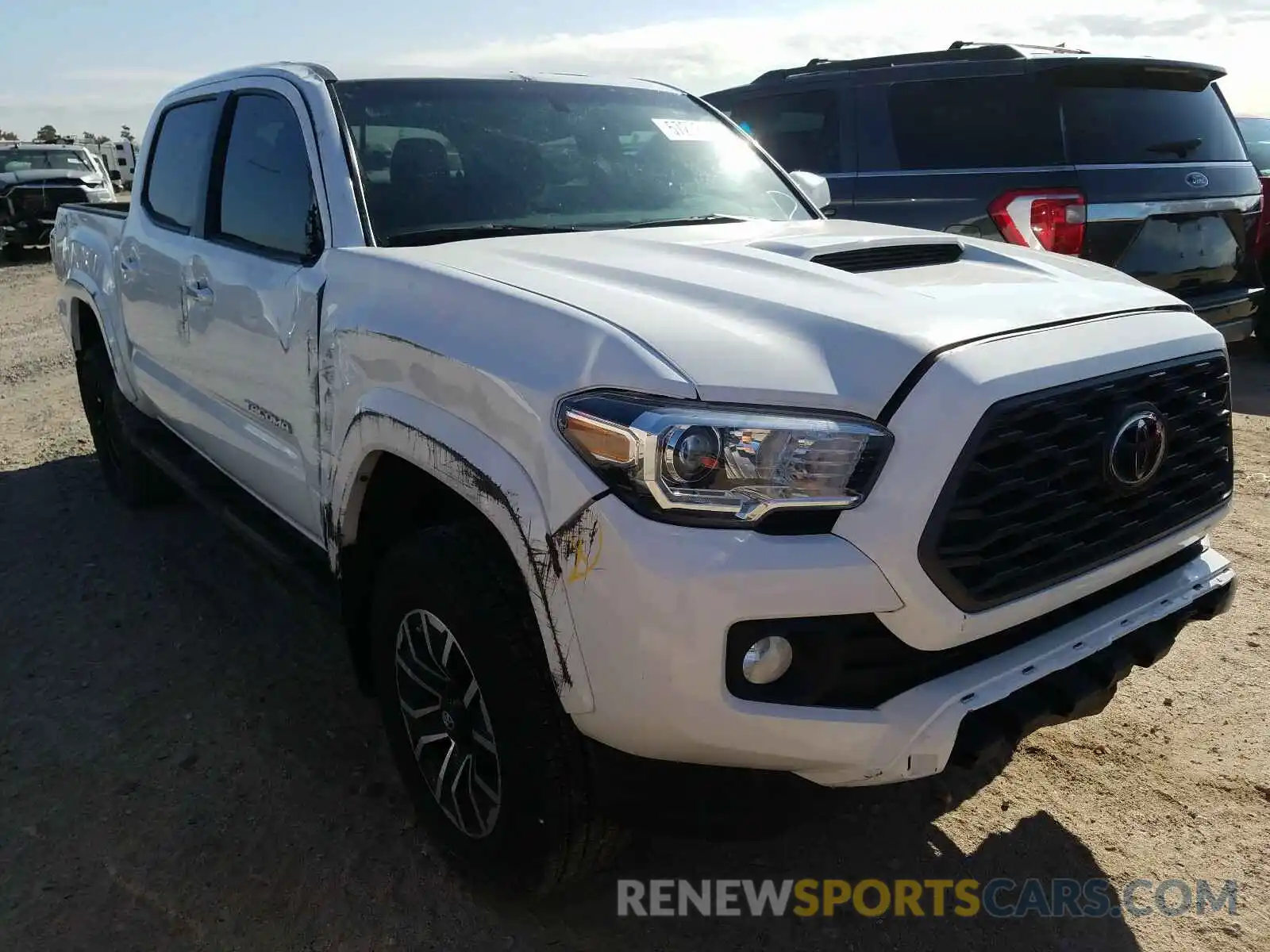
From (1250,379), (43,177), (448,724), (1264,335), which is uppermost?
(43,177)

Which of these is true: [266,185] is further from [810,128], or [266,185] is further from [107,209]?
[810,128]

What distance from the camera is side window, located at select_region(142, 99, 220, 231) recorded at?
3729 mm

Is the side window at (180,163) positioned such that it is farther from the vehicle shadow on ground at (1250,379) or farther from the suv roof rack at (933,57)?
the vehicle shadow on ground at (1250,379)

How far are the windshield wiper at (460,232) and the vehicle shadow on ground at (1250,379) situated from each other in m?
4.73

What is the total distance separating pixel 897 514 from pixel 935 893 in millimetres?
1173

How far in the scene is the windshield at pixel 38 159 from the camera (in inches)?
707

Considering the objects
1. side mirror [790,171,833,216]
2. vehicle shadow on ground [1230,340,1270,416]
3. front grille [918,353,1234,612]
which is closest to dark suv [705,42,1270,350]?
vehicle shadow on ground [1230,340,1270,416]

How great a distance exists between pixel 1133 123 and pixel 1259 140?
166 inches

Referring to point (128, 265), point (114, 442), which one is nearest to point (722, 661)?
point (128, 265)

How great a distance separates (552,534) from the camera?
1.85 m

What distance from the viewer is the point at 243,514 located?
3.52 m

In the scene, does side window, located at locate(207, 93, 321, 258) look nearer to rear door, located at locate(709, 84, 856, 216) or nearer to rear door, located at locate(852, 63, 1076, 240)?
rear door, located at locate(709, 84, 856, 216)

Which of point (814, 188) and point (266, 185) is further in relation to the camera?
point (814, 188)

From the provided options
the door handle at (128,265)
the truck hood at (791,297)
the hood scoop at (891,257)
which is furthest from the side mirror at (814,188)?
the door handle at (128,265)
